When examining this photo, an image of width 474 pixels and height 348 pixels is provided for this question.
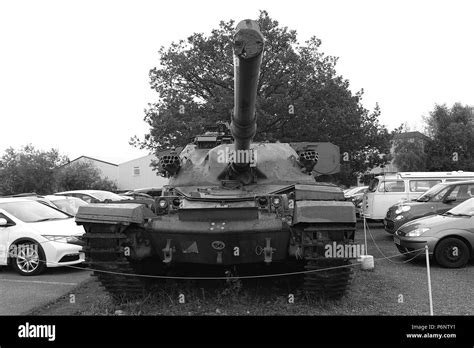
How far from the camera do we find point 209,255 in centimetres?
626

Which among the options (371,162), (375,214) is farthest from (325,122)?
(375,214)

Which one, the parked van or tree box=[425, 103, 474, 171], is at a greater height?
tree box=[425, 103, 474, 171]

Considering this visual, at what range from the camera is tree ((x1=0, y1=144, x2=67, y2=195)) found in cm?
3562

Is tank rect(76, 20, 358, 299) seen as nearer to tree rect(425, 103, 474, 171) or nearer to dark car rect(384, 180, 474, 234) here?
dark car rect(384, 180, 474, 234)

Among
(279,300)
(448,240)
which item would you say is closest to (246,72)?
(279,300)

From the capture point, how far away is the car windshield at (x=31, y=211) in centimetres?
998

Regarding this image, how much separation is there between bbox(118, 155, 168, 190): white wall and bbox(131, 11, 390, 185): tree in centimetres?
2330

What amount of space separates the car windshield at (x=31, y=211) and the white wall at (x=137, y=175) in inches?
1387

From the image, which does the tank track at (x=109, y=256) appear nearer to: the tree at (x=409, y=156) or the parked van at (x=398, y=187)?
the parked van at (x=398, y=187)

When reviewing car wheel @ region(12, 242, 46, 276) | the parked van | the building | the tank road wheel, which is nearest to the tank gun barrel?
the tank road wheel

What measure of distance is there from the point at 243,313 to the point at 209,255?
0.84 meters

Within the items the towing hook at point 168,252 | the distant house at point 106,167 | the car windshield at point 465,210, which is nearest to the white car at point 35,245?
the towing hook at point 168,252

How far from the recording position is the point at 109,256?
20.2 feet

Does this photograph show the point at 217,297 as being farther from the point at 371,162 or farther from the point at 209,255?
the point at 371,162
